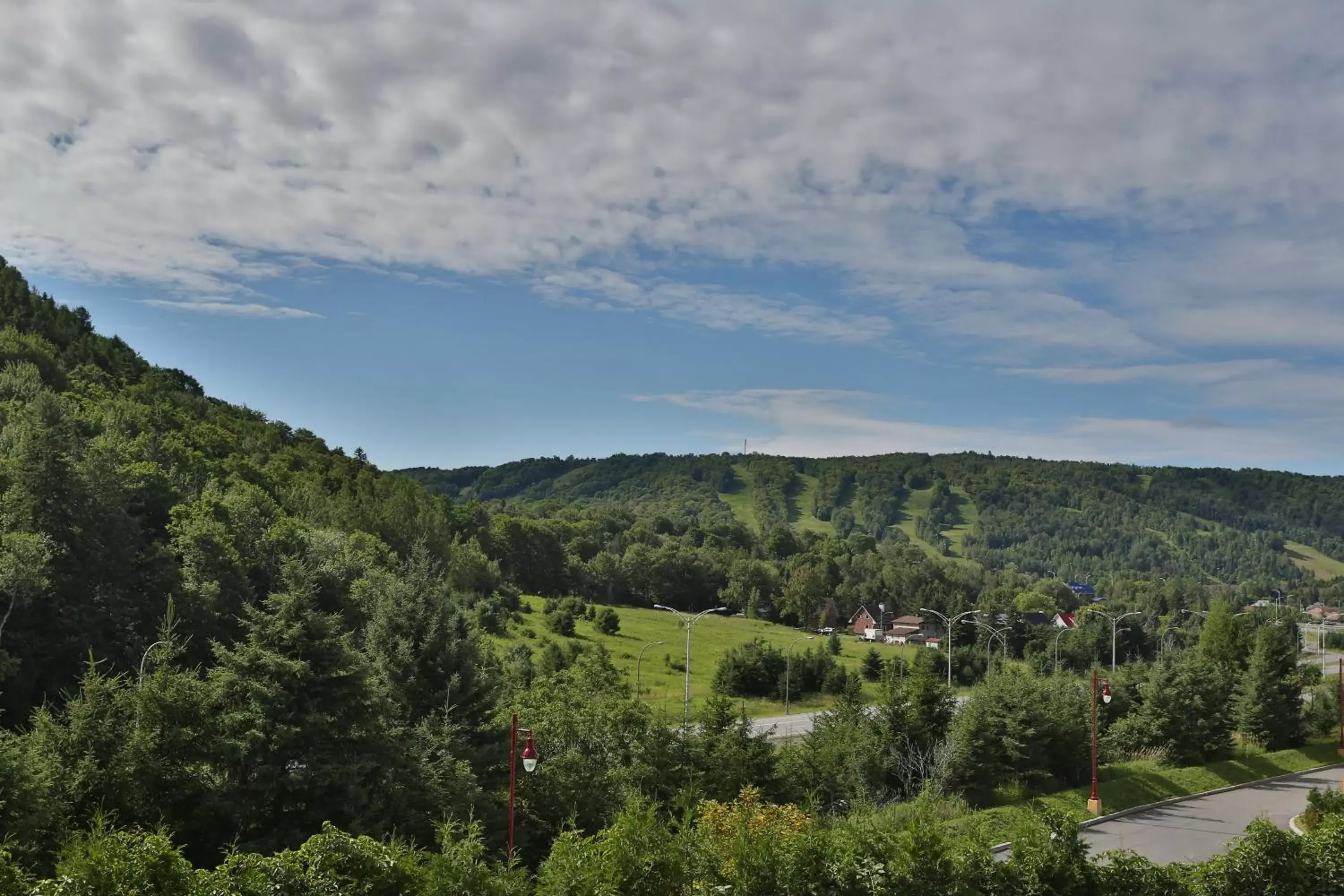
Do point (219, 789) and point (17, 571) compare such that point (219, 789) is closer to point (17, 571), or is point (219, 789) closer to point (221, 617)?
point (17, 571)

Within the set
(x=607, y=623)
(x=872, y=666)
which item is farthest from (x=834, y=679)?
(x=607, y=623)

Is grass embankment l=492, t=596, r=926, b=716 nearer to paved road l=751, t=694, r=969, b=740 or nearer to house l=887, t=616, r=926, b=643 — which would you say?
paved road l=751, t=694, r=969, b=740

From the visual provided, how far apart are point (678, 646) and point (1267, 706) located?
5219cm

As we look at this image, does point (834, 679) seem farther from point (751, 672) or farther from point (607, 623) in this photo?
point (607, 623)

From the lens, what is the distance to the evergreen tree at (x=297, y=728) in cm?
1875

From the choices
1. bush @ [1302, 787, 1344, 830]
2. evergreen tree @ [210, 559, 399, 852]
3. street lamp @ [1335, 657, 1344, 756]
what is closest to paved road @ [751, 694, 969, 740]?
street lamp @ [1335, 657, 1344, 756]

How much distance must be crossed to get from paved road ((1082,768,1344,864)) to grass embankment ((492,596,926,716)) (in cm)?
1699

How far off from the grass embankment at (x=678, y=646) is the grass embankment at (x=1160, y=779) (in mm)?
13796

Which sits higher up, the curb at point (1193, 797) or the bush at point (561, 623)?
the curb at point (1193, 797)

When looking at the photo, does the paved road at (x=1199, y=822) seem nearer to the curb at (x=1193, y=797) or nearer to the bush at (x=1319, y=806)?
the curb at (x=1193, y=797)

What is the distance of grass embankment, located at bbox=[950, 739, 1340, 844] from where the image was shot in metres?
31.8

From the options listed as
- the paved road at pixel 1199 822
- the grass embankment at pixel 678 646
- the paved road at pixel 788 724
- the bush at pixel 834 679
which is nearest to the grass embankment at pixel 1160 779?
the paved road at pixel 1199 822

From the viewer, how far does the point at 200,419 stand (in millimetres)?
108000

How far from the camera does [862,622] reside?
460 ft
